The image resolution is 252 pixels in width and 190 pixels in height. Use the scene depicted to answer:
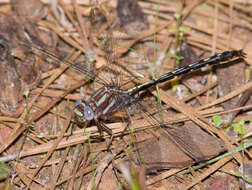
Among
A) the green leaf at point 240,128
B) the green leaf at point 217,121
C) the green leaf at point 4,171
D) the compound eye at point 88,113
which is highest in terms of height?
the compound eye at point 88,113

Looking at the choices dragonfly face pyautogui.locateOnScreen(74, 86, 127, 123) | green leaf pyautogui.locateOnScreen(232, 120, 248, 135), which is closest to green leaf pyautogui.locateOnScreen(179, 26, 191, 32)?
dragonfly face pyautogui.locateOnScreen(74, 86, 127, 123)

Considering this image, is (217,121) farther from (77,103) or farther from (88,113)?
(77,103)

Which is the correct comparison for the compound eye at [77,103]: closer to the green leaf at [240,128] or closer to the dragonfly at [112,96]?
the dragonfly at [112,96]

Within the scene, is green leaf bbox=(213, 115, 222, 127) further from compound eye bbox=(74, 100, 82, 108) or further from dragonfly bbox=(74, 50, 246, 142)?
compound eye bbox=(74, 100, 82, 108)

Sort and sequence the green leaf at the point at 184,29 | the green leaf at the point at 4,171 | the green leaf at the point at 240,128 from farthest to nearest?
the green leaf at the point at 184,29, the green leaf at the point at 240,128, the green leaf at the point at 4,171

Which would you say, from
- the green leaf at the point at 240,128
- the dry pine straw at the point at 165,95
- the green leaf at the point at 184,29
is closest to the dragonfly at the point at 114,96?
the dry pine straw at the point at 165,95

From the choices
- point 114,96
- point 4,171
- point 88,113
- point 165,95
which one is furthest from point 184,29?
point 4,171

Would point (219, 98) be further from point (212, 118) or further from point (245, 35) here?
point (245, 35)

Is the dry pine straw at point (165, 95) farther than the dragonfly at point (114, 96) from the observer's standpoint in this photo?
No
